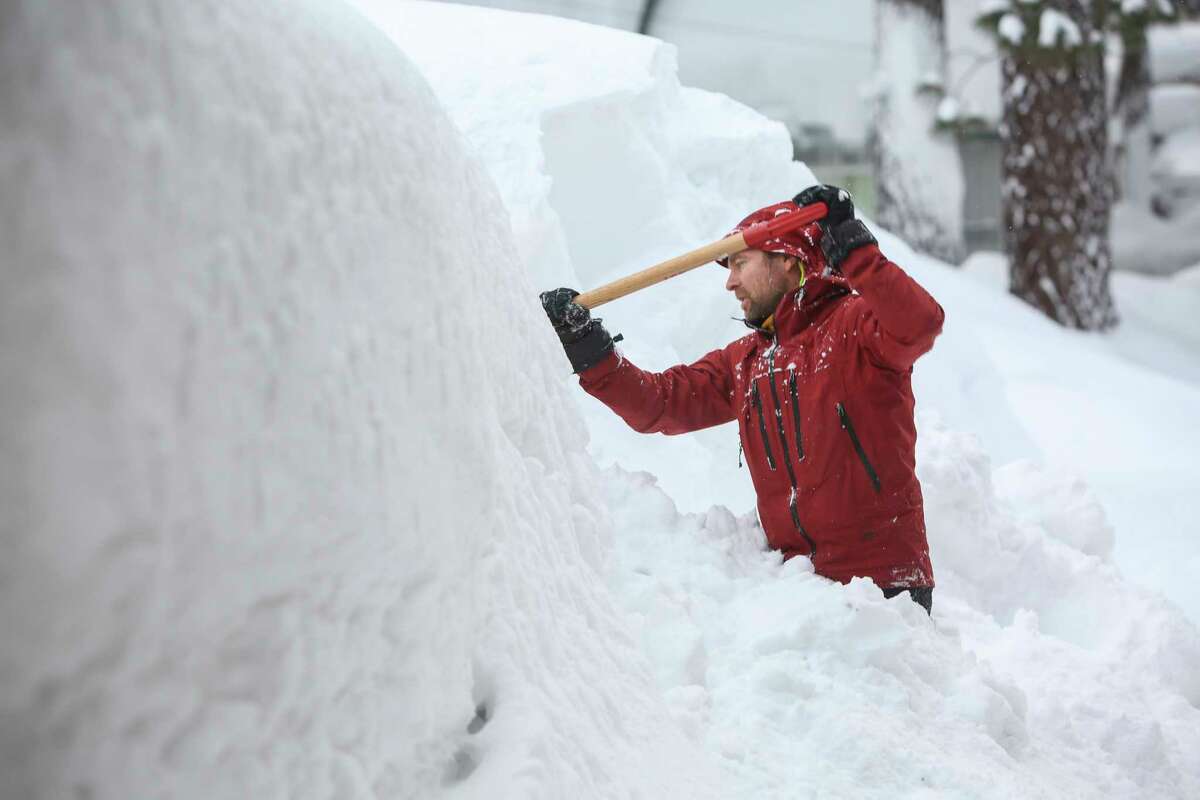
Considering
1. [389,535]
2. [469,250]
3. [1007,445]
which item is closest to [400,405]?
[389,535]

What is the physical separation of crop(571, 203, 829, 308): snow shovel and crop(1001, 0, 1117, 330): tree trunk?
6.04m

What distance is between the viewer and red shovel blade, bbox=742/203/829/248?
2.32m

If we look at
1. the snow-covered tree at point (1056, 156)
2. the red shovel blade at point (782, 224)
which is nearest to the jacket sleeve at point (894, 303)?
the red shovel blade at point (782, 224)

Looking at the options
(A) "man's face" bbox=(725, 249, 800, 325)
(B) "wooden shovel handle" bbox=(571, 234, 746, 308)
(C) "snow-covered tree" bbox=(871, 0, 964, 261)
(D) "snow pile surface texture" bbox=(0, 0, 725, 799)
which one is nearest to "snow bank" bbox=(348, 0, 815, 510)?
(B) "wooden shovel handle" bbox=(571, 234, 746, 308)

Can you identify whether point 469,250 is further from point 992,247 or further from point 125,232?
point 992,247

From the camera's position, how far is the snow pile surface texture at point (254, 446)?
0.81 meters

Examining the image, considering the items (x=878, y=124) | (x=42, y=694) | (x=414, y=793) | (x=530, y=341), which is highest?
(x=42, y=694)

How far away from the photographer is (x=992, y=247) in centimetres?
1309

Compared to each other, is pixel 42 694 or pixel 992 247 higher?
pixel 42 694

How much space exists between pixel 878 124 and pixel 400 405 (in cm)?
925

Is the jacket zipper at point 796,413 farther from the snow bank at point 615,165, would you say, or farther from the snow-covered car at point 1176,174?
the snow-covered car at point 1176,174

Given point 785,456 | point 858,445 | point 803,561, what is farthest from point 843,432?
point 803,561

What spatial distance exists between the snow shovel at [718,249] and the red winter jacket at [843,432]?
15cm

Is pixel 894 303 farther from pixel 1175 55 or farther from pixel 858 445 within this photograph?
pixel 1175 55
